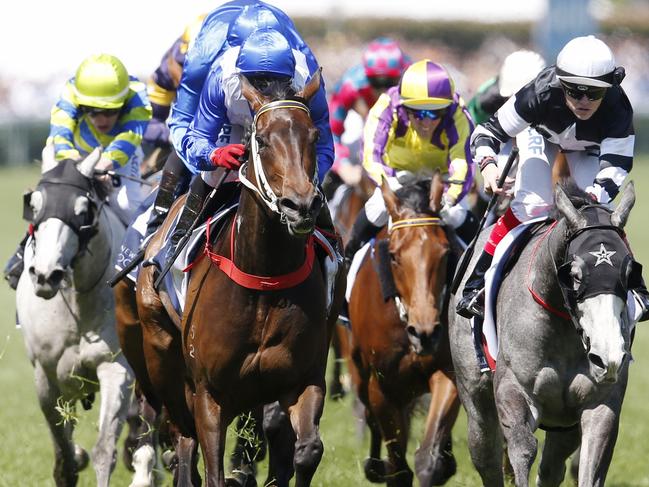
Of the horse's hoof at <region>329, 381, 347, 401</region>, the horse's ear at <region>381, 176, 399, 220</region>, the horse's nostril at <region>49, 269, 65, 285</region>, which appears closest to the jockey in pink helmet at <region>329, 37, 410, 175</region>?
the horse's hoof at <region>329, 381, 347, 401</region>

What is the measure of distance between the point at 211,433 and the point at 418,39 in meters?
42.9

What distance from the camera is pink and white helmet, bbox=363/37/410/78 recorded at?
10.9 meters

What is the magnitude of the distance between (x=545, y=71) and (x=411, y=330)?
1.60 m

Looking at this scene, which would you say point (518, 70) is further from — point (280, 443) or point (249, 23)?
point (280, 443)

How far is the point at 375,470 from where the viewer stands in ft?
26.0

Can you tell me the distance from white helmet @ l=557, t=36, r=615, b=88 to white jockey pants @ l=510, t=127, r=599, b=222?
0.63 meters

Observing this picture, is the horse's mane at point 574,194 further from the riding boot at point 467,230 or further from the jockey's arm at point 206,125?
the riding boot at point 467,230

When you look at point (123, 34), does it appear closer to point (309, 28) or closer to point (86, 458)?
point (309, 28)

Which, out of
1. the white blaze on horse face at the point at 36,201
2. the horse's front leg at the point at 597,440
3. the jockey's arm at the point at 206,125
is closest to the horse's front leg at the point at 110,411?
the white blaze on horse face at the point at 36,201

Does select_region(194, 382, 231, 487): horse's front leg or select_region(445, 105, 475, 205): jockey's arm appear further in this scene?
select_region(445, 105, 475, 205): jockey's arm

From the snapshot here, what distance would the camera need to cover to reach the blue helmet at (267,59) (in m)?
6.06

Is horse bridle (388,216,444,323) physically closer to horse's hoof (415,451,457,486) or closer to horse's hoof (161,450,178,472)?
horse's hoof (415,451,457,486)

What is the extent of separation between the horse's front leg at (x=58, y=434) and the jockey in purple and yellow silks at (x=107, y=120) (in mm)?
1182

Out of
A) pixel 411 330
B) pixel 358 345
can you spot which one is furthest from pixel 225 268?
pixel 358 345
